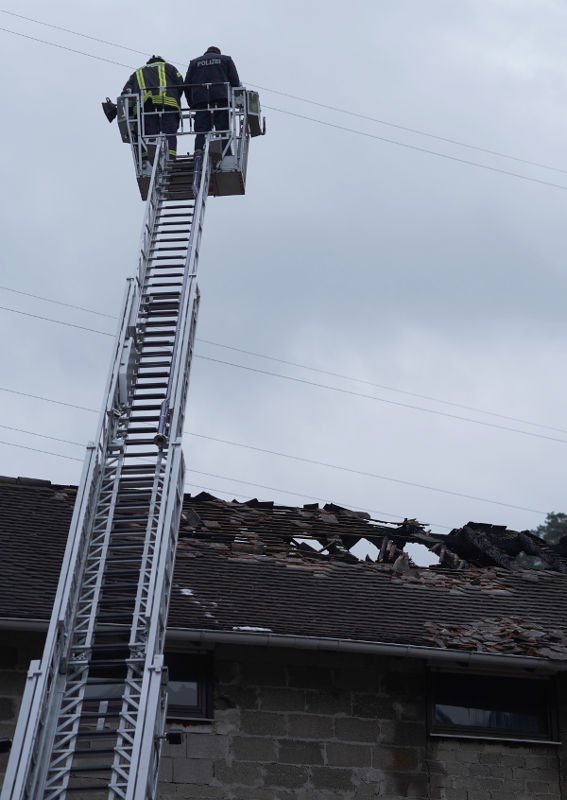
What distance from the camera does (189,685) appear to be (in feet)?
34.2

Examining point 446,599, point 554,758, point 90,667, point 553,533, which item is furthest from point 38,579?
point 553,533

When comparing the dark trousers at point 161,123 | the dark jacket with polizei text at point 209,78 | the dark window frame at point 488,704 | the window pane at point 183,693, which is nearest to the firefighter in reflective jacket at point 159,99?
the dark trousers at point 161,123

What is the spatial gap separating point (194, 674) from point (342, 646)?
1287mm

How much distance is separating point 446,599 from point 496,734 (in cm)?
163

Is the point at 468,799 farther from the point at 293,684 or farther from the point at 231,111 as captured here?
the point at 231,111

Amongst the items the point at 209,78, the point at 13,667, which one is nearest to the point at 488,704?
the point at 13,667

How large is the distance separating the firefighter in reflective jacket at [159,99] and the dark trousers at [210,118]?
0.69ft

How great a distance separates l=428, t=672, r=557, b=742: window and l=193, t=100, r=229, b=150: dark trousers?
5.68 meters

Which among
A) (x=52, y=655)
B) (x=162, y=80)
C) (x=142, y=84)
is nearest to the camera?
(x=52, y=655)

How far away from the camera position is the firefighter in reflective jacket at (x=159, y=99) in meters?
12.3

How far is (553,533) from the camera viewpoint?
49.8 metres

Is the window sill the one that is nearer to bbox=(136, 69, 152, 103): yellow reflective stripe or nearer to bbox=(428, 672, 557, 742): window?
bbox=(428, 672, 557, 742): window

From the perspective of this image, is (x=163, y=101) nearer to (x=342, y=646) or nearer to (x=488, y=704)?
(x=342, y=646)

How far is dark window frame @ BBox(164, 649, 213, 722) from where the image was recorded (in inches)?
405
